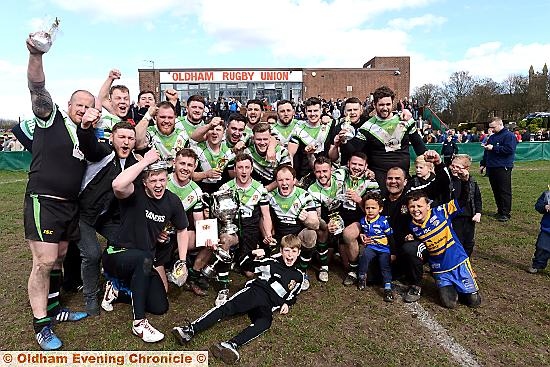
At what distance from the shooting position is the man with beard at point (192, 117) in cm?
586

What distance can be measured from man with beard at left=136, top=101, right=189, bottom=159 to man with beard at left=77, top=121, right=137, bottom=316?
1026mm

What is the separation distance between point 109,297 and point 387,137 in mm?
3895

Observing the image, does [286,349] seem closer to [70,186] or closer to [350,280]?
[350,280]

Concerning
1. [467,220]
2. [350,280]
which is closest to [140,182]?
[350,280]

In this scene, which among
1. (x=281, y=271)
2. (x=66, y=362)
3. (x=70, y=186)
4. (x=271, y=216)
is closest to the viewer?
(x=66, y=362)

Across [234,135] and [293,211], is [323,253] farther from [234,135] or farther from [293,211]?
[234,135]

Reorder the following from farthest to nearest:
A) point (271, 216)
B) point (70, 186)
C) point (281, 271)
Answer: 1. point (271, 216)
2. point (281, 271)
3. point (70, 186)

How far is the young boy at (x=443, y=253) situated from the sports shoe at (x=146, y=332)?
9.52ft

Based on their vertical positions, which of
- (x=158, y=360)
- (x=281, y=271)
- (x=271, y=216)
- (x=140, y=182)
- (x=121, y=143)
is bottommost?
(x=158, y=360)

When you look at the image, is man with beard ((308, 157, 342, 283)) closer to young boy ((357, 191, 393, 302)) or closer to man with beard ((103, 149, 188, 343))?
young boy ((357, 191, 393, 302))

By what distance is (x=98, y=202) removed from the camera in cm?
424

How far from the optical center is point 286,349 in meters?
3.68

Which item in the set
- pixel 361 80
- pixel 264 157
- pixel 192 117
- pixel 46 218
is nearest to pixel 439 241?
pixel 264 157

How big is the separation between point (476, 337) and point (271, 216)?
268 cm
